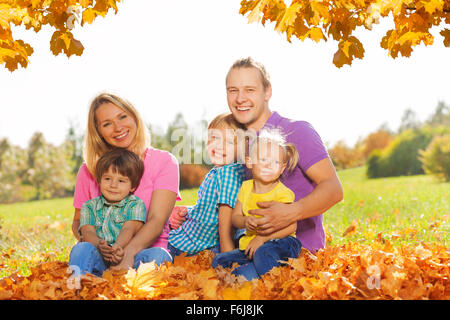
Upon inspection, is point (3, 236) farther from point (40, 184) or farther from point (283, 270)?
point (40, 184)

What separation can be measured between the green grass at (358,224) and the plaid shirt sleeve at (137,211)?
1030mm

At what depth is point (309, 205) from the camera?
10.3 feet

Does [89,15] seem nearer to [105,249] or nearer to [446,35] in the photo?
[105,249]

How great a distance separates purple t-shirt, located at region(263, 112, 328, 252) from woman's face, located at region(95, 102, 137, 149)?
1055 millimetres

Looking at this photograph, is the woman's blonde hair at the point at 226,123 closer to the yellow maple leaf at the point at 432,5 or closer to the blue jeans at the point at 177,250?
the blue jeans at the point at 177,250

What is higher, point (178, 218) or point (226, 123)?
point (226, 123)

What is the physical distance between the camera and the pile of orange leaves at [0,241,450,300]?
2791mm

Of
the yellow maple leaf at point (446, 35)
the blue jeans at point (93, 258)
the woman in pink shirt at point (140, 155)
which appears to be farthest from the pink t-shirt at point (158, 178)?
the yellow maple leaf at point (446, 35)

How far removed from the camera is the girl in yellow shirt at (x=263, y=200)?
307cm

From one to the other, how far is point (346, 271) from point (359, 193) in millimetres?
6587

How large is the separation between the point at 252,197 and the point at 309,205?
A: 1.29 feet

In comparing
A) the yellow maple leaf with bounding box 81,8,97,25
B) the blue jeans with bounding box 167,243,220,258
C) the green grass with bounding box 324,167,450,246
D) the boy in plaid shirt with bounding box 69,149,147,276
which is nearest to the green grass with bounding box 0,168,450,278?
the green grass with bounding box 324,167,450,246

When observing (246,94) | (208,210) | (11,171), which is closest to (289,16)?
(246,94)
